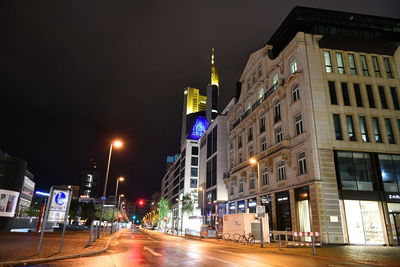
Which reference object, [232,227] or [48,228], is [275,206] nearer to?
[232,227]

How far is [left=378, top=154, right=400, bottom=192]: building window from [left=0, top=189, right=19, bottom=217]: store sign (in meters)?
49.3

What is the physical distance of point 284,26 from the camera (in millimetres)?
36250

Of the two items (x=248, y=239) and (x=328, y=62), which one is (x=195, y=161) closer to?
(x=328, y=62)

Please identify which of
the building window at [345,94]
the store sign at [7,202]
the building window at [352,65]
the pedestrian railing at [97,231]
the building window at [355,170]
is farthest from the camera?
the store sign at [7,202]

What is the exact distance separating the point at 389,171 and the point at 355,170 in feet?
11.8

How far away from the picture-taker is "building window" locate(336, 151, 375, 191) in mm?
25469

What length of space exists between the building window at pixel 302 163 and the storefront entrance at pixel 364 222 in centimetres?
458

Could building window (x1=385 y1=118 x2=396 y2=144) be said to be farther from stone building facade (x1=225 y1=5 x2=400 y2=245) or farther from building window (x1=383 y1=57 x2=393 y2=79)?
building window (x1=383 y1=57 x2=393 y2=79)

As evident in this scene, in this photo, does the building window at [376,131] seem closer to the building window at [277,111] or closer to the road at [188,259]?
the building window at [277,111]

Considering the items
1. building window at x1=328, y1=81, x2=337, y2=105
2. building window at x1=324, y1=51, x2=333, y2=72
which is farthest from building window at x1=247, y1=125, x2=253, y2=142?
building window at x1=324, y1=51, x2=333, y2=72

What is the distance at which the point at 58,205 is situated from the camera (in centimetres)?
1434

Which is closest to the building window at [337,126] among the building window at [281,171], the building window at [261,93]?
the building window at [281,171]

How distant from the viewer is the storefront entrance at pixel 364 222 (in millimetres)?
24312

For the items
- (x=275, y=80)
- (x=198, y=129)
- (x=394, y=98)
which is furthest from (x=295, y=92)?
(x=198, y=129)
